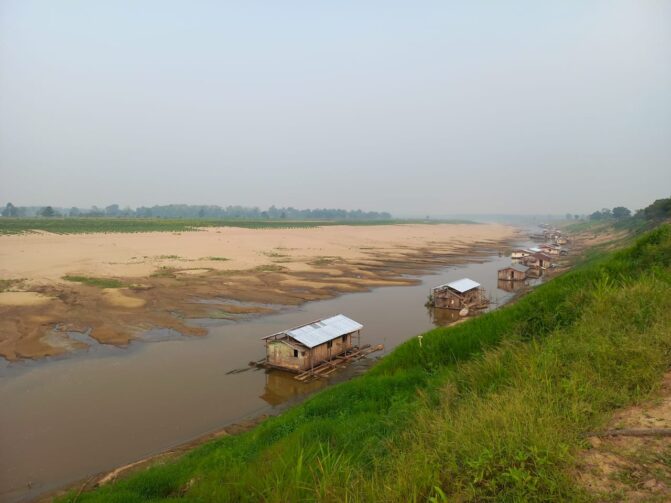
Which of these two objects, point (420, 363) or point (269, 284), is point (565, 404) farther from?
point (269, 284)

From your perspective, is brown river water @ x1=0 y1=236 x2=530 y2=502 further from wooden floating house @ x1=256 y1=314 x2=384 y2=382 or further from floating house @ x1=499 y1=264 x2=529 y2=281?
floating house @ x1=499 y1=264 x2=529 y2=281

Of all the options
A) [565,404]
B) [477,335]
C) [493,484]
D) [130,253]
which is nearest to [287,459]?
[493,484]

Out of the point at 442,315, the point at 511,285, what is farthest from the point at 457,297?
the point at 511,285

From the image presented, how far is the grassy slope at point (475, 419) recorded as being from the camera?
4.64 m

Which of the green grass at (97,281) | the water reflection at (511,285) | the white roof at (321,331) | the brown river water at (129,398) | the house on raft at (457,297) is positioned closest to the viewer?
the brown river water at (129,398)

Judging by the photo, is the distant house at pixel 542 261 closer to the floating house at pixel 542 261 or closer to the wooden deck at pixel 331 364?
the floating house at pixel 542 261

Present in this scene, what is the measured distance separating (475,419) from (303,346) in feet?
47.8

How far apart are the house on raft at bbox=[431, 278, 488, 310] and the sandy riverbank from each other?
9.53 metres

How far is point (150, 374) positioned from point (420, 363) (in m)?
14.4

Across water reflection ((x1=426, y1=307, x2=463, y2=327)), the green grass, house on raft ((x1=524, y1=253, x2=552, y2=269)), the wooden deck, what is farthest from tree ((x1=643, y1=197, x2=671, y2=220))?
the green grass

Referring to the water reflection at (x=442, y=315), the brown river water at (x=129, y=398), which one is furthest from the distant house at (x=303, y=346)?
the water reflection at (x=442, y=315)

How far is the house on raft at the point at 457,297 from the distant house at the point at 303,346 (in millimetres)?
14005

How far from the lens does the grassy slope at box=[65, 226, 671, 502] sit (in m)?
4.64

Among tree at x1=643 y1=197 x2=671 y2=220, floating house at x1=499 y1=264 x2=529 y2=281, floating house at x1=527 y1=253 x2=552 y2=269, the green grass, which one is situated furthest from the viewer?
tree at x1=643 y1=197 x2=671 y2=220
